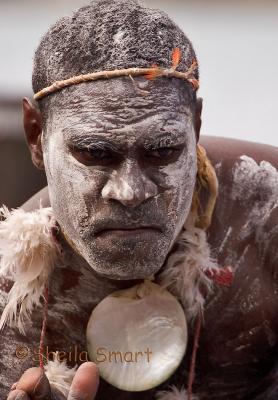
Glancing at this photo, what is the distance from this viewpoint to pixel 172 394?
1.11 m

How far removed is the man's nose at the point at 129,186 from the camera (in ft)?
3.09

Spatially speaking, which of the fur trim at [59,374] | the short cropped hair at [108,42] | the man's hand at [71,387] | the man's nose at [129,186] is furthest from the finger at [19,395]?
the short cropped hair at [108,42]

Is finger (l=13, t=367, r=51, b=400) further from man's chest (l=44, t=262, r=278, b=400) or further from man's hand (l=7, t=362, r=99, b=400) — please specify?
man's chest (l=44, t=262, r=278, b=400)

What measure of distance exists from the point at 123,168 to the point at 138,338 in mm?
251

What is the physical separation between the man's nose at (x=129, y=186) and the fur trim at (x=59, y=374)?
257 millimetres

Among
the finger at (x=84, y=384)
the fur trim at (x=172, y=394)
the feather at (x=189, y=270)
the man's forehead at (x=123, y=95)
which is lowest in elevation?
the fur trim at (x=172, y=394)

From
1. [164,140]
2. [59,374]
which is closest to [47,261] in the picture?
[59,374]

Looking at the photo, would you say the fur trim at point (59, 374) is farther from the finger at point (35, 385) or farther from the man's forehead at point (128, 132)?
the man's forehead at point (128, 132)

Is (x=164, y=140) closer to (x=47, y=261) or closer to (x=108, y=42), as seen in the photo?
(x=108, y=42)

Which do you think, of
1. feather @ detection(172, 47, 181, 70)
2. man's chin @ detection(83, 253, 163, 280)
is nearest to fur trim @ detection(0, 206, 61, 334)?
man's chin @ detection(83, 253, 163, 280)

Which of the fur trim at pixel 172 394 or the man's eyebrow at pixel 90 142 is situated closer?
the man's eyebrow at pixel 90 142

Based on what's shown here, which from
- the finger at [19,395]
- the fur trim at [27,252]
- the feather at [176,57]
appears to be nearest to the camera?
the finger at [19,395]

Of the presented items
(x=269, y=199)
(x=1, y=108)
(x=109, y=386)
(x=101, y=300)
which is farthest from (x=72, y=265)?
(x=1, y=108)

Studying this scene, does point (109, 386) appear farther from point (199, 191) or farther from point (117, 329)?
point (199, 191)
